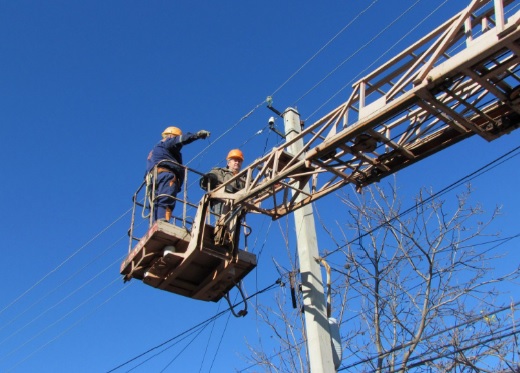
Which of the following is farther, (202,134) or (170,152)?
(170,152)

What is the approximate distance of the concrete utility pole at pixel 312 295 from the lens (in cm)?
841

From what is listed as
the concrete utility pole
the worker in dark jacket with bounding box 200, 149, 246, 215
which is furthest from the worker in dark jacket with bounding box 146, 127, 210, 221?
the concrete utility pole

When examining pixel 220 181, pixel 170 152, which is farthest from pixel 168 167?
pixel 220 181

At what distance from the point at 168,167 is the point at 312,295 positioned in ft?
10.8

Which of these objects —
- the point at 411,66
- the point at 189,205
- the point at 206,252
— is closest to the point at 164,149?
the point at 189,205

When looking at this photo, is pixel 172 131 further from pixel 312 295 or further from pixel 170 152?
pixel 312 295

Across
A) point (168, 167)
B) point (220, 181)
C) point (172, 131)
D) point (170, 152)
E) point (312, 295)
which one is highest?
point (172, 131)

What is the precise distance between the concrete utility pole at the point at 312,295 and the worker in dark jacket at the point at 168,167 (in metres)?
1.90

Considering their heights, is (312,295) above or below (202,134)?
below

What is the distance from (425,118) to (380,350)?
654 centimetres

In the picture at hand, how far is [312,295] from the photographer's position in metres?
9.01

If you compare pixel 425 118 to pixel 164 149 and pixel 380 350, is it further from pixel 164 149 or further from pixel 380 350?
pixel 380 350

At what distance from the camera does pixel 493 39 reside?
5.83m

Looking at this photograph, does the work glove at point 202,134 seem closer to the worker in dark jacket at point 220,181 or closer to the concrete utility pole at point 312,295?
the worker in dark jacket at point 220,181
